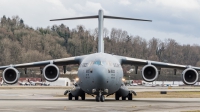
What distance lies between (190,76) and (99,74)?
22.7ft

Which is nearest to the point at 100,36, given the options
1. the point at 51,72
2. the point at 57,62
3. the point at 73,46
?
the point at 57,62

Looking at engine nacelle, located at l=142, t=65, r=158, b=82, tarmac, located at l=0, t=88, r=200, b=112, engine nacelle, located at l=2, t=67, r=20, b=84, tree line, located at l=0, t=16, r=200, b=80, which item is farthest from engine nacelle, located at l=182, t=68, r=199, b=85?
tree line, located at l=0, t=16, r=200, b=80

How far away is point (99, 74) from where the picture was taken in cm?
2977

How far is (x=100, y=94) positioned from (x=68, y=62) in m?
5.19

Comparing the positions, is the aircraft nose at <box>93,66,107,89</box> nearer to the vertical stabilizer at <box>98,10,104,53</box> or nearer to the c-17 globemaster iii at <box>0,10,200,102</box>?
Result: the c-17 globemaster iii at <box>0,10,200,102</box>

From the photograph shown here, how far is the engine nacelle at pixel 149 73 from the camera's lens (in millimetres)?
32844

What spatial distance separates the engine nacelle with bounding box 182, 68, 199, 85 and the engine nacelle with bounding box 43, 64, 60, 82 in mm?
8384

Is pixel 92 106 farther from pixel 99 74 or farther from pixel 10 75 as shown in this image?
pixel 10 75

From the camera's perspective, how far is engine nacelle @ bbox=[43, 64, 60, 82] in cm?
3300

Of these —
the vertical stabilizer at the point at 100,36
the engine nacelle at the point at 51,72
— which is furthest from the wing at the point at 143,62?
the engine nacelle at the point at 51,72

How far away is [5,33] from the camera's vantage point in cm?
15388

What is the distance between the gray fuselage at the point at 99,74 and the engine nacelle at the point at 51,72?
1.97 meters

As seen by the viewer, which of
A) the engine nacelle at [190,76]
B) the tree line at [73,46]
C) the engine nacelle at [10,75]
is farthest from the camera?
the tree line at [73,46]

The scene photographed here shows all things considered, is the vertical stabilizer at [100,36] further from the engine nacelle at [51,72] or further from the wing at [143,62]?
the engine nacelle at [51,72]
